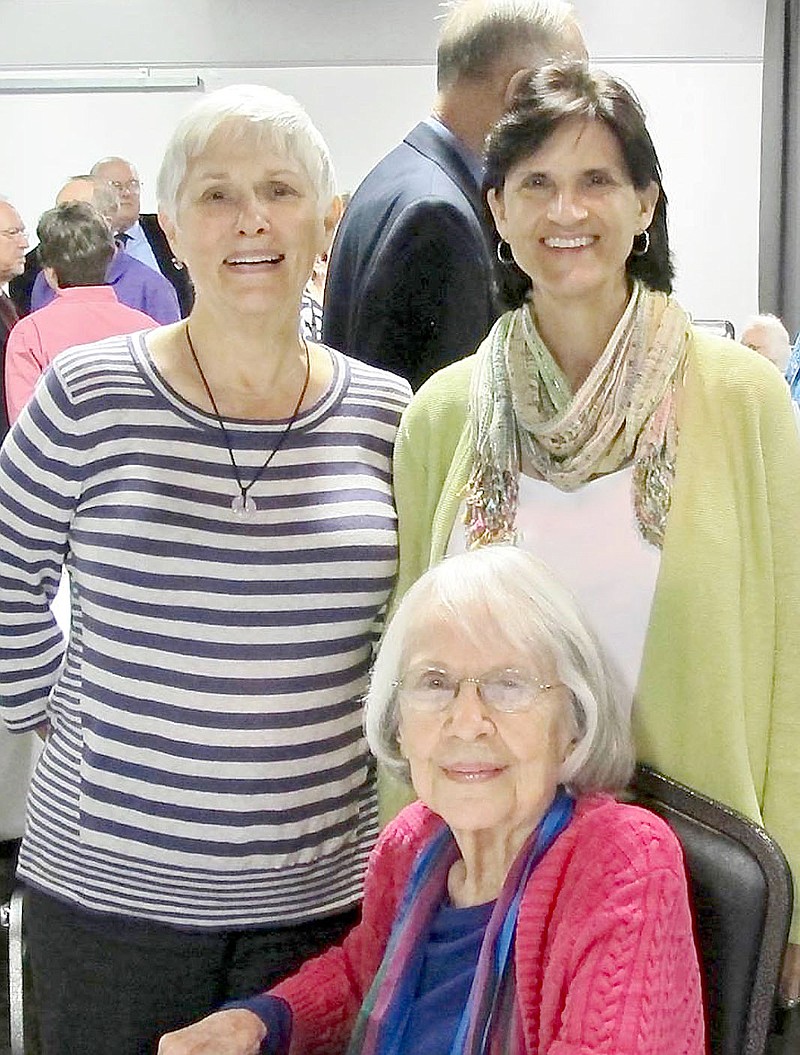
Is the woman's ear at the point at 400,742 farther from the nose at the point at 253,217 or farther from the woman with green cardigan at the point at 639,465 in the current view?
the nose at the point at 253,217

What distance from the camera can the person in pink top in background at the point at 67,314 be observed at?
356cm

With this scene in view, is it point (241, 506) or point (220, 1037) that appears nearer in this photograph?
point (220, 1037)

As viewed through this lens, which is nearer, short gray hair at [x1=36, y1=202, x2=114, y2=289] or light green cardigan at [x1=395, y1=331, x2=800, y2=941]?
light green cardigan at [x1=395, y1=331, x2=800, y2=941]

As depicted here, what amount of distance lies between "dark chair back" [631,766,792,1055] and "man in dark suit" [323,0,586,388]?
861mm

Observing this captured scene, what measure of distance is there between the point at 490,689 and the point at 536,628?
78mm

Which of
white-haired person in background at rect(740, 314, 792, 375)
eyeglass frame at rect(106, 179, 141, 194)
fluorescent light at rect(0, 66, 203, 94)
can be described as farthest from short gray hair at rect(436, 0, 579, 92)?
fluorescent light at rect(0, 66, 203, 94)

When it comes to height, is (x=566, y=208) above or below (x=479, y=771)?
above

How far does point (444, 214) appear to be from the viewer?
1895 millimetres

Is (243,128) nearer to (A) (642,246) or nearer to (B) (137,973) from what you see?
(A) (642,246)

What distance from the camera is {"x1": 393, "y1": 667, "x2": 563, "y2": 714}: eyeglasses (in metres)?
1.34

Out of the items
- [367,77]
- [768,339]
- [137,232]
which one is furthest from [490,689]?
[367,77]

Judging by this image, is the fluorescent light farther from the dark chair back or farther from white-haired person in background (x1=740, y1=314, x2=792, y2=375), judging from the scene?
the dark chair back

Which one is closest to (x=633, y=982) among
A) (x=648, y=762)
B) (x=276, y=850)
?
(x=648, y=762)

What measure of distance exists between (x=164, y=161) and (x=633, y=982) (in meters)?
1.06
